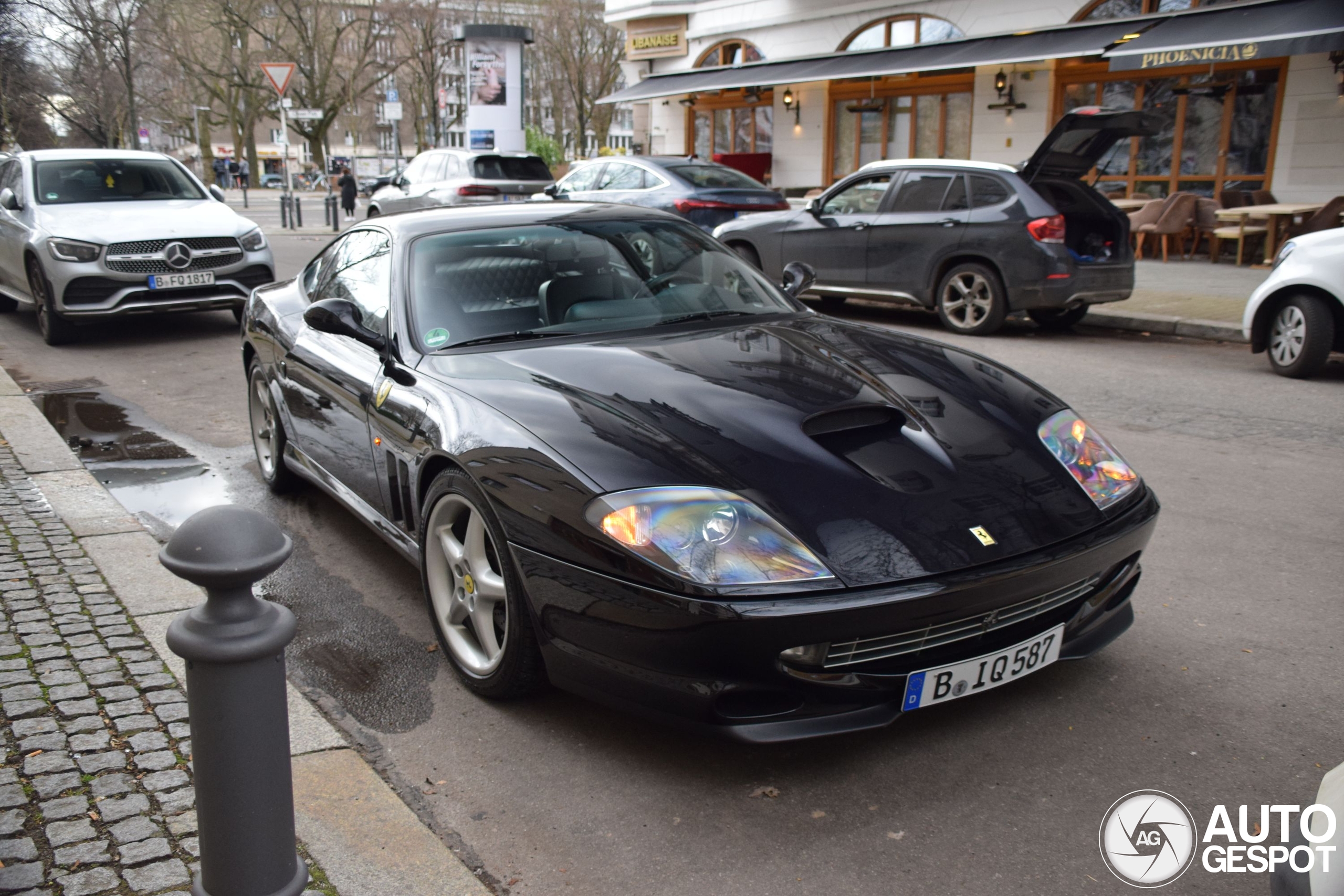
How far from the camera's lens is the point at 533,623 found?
2973 millimetres

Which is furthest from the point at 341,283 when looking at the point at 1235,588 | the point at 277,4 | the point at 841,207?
the point at 277,4

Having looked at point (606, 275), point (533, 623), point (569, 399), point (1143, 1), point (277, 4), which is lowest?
point (533, 623)

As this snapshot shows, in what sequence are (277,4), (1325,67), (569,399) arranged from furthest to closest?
(277,4) → (1325,67) → (569,399)

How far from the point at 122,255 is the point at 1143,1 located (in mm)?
15908

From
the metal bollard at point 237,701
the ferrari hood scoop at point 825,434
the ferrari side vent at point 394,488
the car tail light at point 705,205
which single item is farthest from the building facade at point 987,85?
the metal bollard at point 237,701

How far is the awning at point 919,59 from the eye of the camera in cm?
1731

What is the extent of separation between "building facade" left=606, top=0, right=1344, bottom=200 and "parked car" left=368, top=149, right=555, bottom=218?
5.97m

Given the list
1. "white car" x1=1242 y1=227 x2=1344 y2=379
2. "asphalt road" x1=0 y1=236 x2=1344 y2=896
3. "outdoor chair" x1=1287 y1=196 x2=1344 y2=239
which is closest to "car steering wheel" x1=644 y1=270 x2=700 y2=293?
"asphalt road" x1=0 y1=236 x2=1344 y2=896

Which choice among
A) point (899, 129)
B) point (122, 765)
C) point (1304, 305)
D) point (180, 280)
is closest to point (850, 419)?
point (122, 765)

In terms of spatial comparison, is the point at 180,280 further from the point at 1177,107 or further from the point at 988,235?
the point at 1177,107

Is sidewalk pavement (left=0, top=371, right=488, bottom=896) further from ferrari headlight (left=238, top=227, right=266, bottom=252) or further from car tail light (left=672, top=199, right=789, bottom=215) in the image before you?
car tail light (left=672, top=199, right=789, bottom=215)

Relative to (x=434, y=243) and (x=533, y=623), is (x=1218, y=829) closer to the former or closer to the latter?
(x=533, y=623)

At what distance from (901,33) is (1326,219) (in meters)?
10.2

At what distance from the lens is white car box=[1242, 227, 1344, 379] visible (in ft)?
25.9
